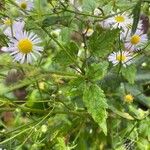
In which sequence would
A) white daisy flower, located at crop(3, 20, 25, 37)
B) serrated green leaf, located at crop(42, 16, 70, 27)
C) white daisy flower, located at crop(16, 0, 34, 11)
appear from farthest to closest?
white daisy flower, located at crop(16, 0, 34, 11) → white daisy flower, located at crop(3, 20, 25, 37) → serrated green leaf, located at crop(42, 16, 70, 27)

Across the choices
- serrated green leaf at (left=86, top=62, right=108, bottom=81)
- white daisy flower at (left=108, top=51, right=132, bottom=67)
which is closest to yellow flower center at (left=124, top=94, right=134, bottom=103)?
white daisy flower at (left=108, top=51, right=132, bottom=67)

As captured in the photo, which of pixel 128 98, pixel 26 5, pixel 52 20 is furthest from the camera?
pixel 128 98

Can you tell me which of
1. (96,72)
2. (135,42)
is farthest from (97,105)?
(135,42)

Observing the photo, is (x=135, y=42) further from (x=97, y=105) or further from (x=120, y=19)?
(x=97, y=105)

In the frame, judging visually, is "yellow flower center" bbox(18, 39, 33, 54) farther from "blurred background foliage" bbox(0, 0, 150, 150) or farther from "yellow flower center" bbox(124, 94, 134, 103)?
"yellow flower center" bbox(124, 94, 134, 103)

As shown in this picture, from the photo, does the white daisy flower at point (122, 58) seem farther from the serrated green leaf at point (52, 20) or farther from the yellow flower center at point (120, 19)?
the serrated green leaf at point (52, 20)

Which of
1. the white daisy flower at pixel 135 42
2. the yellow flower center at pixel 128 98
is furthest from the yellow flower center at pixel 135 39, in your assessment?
the yellow flower center at pixel 128 98

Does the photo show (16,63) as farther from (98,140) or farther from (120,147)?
(98,140)

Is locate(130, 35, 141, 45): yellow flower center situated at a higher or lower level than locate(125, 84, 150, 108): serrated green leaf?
higher
